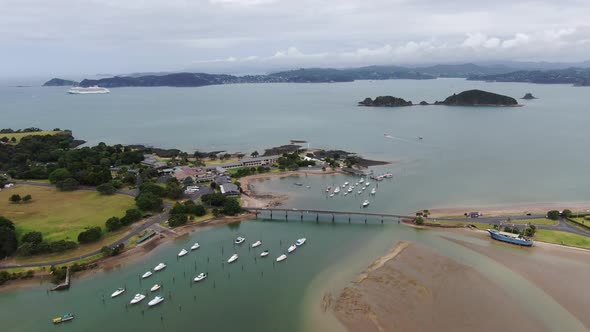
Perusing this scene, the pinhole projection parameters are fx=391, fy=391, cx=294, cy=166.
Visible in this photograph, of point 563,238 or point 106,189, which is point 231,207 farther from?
point 563,238

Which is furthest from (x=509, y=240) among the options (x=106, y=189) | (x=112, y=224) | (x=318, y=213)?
(x=106, y=189)

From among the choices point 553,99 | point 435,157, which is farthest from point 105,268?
point 553,99

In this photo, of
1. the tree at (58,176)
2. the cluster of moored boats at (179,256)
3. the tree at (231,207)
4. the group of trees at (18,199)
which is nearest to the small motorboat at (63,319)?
the cluster of moored boats at (179,256)

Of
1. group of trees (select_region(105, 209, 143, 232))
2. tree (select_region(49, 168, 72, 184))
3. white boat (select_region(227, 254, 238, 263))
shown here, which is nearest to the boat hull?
white boat (select_region(227, 254, 238, 263))

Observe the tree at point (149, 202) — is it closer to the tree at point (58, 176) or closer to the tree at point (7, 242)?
the tree at point (7, 242)

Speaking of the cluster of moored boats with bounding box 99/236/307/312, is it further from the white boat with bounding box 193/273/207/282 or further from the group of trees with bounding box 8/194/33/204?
the group of trees with bounding box 8/194/33/204

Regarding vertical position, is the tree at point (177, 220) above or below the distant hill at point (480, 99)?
below
